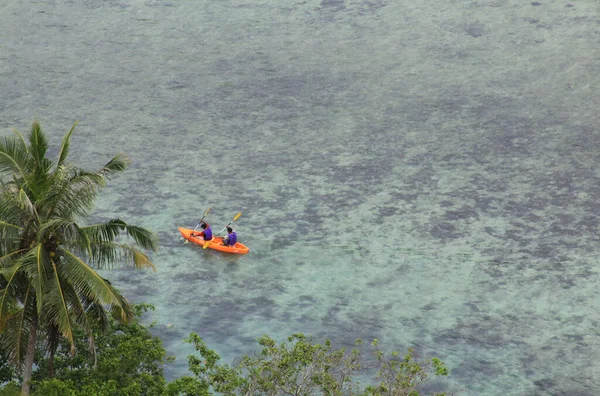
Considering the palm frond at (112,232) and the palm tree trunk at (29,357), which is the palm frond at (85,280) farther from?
the palm tree trunk at (29,357)

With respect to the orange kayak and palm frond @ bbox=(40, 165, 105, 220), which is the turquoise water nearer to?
the orange kayak

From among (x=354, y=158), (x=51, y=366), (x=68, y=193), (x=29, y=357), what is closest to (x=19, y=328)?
(x=29, y=357)

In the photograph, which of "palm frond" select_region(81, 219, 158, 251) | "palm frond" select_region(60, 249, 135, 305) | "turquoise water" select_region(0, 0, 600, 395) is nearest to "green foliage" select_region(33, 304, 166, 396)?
"palm frond" select_region(60, 249, 135, 305)

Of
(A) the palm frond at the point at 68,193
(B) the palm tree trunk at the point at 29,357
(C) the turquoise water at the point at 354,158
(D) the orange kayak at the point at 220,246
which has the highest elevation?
(A) the palm frond at the point at 68,193

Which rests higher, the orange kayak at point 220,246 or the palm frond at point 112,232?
the palm frond at point 112,232

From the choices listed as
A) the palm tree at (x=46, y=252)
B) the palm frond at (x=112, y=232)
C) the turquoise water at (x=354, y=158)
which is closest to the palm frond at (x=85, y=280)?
the palm tree at (x=46, y=252)

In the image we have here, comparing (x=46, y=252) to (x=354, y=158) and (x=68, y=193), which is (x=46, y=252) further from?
(x=354, y=158)

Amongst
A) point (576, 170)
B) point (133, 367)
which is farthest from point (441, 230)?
point (133, 367)

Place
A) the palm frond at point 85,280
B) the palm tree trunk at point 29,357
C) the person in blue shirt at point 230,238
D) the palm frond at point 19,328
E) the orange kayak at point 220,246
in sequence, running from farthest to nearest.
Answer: the orange kayak at point 220,246
the person in blue shirt at point 230,238
the palm tree trunk at point 29,357
the palm frond at point 19,328
the palm frond at point 85,280
